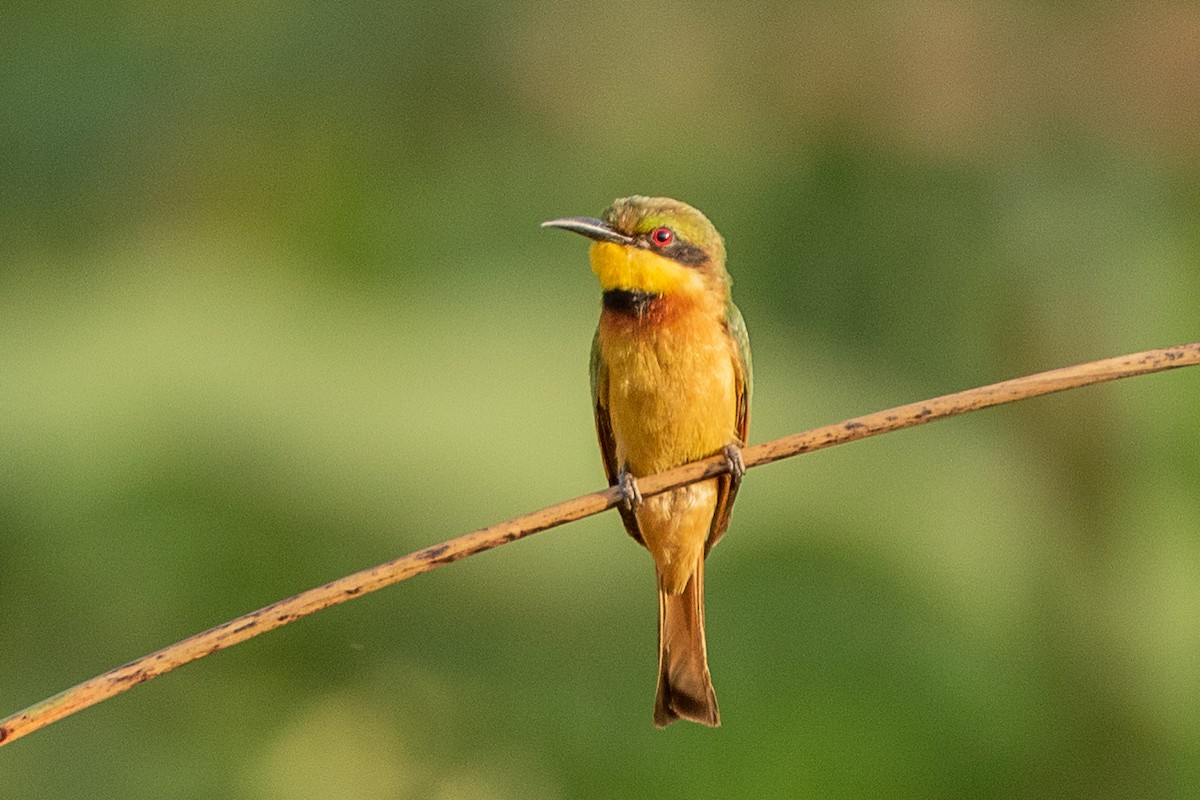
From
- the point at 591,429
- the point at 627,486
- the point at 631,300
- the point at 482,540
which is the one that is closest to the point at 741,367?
the point at 631,300

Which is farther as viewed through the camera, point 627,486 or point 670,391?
point 670,391

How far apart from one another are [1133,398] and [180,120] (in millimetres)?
3116

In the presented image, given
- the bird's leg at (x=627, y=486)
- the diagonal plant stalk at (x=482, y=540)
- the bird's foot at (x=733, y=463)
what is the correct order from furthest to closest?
the bird's foot at (x=733, y=463) < the bird's leg at (x=627, y=486) < the diagonal plant stalk at (x=482, y=540)

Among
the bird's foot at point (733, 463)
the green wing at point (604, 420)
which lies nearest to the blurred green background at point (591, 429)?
the green wing at point (604, 420)

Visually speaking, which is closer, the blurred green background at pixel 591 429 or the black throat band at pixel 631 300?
the black throat band at pixel 631 300

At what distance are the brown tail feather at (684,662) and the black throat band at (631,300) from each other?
18.3 inches

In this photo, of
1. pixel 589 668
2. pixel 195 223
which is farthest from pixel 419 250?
pixel 589 668

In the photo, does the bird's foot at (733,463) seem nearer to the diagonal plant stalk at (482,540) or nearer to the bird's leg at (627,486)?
the bird's leg at (627,486)

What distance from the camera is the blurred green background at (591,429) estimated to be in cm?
357

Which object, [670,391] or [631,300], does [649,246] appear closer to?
[631,300]

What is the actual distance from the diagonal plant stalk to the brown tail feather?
78 centimetres

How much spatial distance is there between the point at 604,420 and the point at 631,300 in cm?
24

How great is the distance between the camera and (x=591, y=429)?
418 centimetres

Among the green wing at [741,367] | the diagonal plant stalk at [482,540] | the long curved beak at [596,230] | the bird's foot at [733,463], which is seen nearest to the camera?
the diagonal plant stalk at [482,540]
